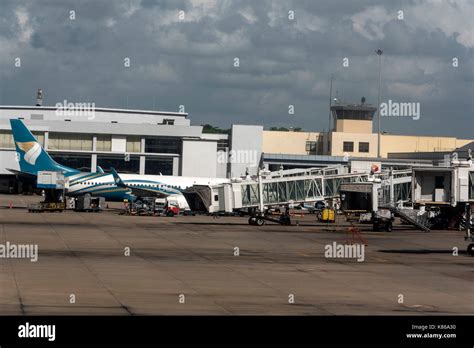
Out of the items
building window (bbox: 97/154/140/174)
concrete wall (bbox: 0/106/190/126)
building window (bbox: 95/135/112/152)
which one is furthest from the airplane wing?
concrete wall (bbox: 0/106/190/126)

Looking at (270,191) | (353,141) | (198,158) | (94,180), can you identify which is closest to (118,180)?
(94,180)

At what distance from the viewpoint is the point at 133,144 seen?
494 ft

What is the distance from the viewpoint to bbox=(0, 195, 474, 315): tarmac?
26891mm

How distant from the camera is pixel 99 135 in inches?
5896

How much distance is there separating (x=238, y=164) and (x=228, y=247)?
97.5 meters

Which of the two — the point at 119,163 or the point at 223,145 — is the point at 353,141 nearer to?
the point at 223,145

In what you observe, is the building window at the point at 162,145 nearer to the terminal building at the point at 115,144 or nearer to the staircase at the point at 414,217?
the terminal building at the point at 115,144

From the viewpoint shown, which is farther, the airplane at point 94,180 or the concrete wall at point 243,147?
the concrete wall at point 243,147

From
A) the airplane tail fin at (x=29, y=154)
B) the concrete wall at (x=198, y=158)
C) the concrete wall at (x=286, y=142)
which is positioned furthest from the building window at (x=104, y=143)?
the airplane tail fin at (x=29, y=154)

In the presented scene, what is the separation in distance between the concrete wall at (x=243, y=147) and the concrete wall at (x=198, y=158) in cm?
438

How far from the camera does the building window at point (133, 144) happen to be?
493ft

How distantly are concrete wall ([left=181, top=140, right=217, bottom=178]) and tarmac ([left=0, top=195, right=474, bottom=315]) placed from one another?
80.3m

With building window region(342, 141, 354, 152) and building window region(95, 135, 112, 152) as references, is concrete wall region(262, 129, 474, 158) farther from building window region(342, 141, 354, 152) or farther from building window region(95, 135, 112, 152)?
building window region(95, 135, 112, 152)

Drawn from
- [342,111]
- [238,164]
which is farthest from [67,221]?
[342,111]
